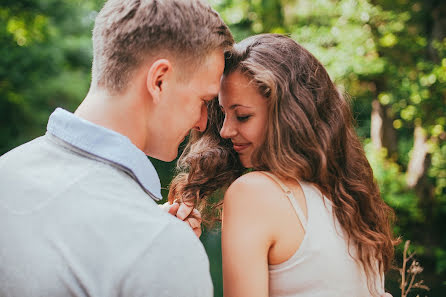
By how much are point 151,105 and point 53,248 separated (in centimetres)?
53

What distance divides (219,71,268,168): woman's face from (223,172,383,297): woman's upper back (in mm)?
278

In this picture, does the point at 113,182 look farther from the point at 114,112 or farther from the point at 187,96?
the point at 187,96

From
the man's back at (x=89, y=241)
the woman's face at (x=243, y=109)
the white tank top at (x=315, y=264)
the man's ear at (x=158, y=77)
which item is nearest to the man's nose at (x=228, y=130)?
the woman's face at (x=243, y=109)

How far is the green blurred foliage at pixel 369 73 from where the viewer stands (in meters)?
6.48

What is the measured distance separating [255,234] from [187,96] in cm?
54

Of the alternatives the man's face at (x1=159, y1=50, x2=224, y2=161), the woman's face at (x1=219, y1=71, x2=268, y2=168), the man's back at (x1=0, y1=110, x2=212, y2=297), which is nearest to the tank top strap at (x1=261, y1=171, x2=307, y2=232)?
the woman's face at (x1=219, y1=71, x2=268, y2=168)

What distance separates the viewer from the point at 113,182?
38.6 inches

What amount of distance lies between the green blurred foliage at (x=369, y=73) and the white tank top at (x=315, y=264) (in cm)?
490

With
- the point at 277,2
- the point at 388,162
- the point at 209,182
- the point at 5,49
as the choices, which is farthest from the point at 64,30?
the point at 209,182

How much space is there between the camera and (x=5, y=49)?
6.86 meters

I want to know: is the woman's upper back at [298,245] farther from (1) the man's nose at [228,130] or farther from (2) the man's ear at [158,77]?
(2) the man's ear at [158,77]

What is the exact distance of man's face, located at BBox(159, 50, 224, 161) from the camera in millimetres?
1354

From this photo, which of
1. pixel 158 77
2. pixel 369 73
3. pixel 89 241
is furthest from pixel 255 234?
pixel 369 73

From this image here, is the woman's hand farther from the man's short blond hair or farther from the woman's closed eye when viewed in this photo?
the man's short blond hair
